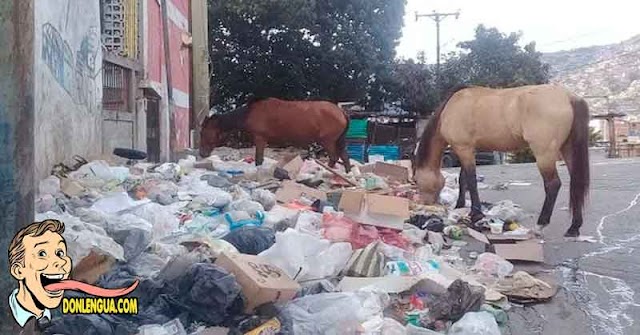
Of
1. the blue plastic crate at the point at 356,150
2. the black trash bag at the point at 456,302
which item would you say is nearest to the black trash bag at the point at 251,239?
the black trash bag at the point at 456,302

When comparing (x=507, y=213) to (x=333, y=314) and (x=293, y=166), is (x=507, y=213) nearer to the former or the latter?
(x=293, y=166)

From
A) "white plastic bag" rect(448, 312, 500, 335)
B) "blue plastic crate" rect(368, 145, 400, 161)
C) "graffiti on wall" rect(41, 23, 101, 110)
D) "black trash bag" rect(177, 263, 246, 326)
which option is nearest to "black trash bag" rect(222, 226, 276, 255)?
"black trash bag" rect(177, 263, 246, 326)

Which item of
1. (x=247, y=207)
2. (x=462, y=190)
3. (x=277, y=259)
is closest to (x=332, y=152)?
(x=462, y=190)

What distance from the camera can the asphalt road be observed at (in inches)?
165

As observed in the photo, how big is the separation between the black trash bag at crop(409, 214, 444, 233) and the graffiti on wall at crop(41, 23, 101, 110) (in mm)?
4014

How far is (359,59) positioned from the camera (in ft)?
A: 76.0

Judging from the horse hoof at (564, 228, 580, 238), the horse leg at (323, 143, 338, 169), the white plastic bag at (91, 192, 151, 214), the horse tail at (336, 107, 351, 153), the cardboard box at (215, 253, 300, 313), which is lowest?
the horse hoof at (564, 228, 580, 238)

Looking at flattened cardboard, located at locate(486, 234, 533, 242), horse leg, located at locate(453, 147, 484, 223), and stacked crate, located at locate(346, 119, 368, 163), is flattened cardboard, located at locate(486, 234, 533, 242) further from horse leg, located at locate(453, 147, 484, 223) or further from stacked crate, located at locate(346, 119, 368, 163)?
stacked crate, located at locate(346, 119, 368, 163)

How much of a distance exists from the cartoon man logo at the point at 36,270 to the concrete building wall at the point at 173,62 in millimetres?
8832

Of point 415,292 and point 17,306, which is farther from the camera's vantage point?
point 415,292

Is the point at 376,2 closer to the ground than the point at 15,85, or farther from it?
farther from it

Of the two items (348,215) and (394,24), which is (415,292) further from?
(394,24)

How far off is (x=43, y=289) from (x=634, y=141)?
29.6 meters

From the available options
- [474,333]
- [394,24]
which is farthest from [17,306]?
[394,24]
